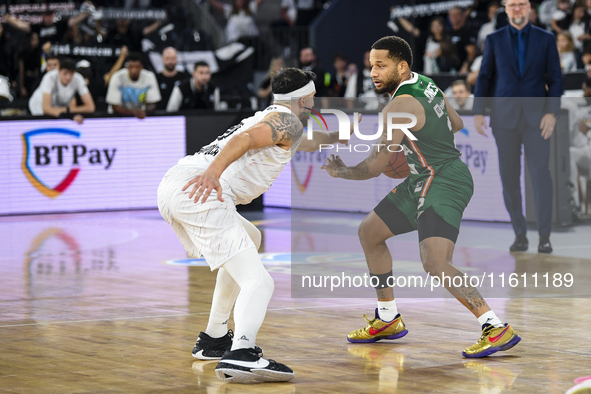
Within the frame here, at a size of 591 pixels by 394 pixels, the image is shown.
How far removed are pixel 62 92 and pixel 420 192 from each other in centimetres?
844

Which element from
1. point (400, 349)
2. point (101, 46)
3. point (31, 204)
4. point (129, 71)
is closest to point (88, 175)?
point (31, 204)

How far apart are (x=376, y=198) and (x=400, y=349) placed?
2.39 metres

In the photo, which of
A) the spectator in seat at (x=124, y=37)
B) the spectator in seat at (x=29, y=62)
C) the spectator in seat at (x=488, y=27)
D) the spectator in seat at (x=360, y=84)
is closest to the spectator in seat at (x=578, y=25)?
the spectator in seat at (x=488, y=27)

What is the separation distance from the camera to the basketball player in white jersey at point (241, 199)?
15.0 ft

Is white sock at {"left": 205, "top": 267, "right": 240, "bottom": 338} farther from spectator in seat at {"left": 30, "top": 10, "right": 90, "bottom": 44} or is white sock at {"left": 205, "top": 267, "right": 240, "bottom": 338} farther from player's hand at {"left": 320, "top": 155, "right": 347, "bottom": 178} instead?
spectator in seat at {"left": 30, "top": 10, "right": 90, "bottom": 44}

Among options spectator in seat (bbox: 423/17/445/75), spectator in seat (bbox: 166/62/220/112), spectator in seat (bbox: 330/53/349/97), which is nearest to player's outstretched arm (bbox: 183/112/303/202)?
spectator in seat (bbox: 166/62/220/112)

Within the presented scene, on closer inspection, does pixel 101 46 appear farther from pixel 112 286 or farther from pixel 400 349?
pixel 400 349

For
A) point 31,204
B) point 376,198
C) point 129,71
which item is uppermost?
point 129,71

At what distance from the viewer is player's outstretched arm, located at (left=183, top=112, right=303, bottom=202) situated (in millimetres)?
4430

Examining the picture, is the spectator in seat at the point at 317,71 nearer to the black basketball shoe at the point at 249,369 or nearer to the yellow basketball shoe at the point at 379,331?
the yellow basketball shoe at the point at 379,331

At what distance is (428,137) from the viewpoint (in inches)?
211

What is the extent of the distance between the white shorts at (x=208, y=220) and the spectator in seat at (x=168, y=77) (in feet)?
29.8

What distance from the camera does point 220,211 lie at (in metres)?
4.75

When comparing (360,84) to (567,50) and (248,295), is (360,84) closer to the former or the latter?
(567,50)
